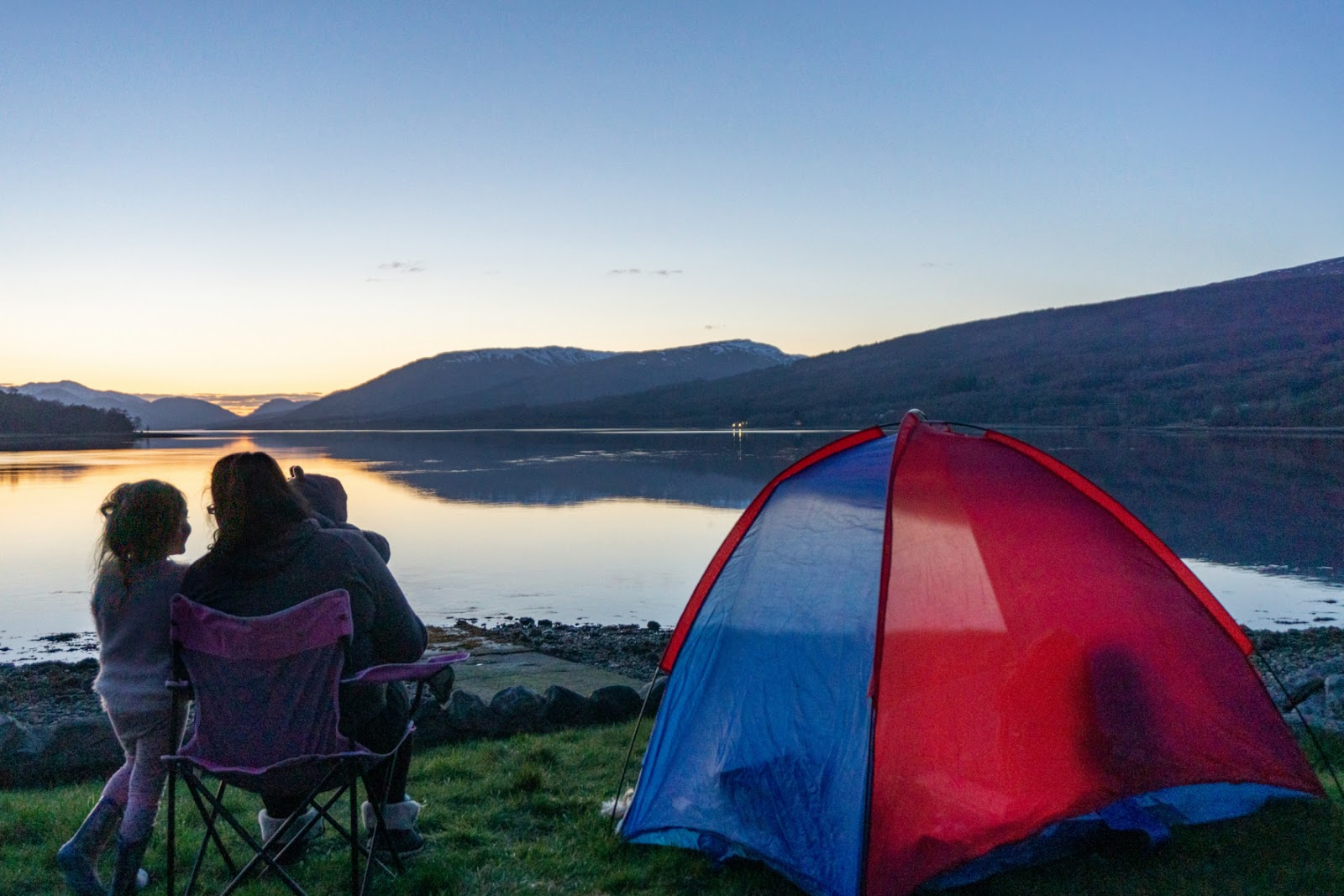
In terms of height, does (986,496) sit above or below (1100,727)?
above

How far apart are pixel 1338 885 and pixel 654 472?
3465cm

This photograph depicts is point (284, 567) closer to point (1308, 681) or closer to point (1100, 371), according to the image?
point (1308, 681)

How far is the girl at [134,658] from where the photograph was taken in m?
3.39

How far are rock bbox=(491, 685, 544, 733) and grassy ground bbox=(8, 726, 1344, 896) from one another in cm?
150

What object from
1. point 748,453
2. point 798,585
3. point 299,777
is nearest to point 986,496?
point 798,585

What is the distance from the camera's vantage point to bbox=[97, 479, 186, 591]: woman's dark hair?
132 inches

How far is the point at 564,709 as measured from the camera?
675 centimetres

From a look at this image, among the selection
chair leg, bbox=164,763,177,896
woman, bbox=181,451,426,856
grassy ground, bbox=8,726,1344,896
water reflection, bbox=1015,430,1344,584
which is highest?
woman, bbox=181,451,426,856

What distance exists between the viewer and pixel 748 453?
5247 centimetres

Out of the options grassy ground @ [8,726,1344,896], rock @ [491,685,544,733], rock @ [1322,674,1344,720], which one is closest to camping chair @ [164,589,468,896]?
grassy ground @ [8,726,1344,896]

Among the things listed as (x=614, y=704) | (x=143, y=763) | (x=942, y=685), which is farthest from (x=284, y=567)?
(x=614, y=704)

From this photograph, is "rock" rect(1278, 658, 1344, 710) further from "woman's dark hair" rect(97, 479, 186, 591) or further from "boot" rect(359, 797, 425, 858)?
"woman's dark hair" rect(97, 479, 186, 591)

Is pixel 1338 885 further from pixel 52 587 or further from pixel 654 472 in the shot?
pixel 654 472

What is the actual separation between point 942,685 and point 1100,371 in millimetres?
114239
